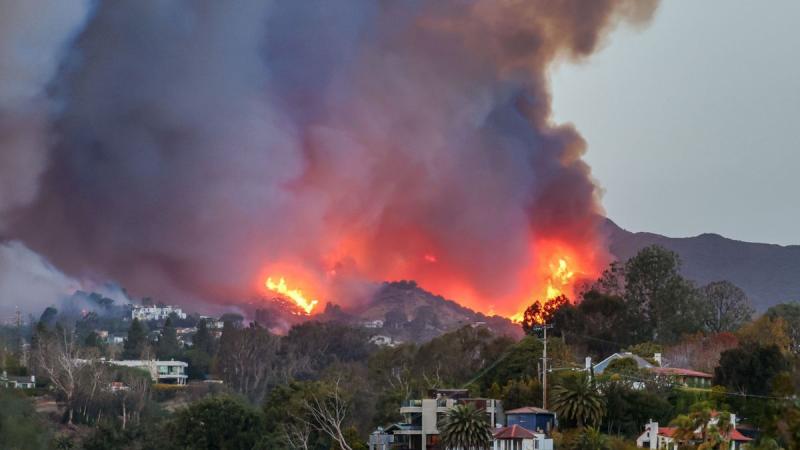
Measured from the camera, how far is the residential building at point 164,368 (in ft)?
402

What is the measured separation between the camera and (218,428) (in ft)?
263

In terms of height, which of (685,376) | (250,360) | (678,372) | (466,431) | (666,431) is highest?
(250,360)

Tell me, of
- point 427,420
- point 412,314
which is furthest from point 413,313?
point 427,420

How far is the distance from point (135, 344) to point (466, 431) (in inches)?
3211

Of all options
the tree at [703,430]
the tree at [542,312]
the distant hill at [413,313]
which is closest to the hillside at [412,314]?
the distant hill at [413,313]

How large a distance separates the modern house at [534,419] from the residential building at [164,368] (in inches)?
2289

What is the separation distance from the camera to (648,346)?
288 ft

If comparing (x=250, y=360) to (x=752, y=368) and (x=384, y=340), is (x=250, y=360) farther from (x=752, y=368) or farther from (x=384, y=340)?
(x=752, y=368)

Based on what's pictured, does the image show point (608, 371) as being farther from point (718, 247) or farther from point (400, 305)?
point (718, 247)

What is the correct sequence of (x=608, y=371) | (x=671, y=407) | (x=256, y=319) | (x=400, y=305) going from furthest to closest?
1. (x=400, y=305)
2. (x=256, y=319)
3. (x=608, y=371)
4. (x=671, y=407)

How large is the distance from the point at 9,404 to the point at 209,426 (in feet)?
41.0

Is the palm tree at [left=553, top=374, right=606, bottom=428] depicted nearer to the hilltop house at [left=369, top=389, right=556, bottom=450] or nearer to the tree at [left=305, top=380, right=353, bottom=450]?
the hilltop house at [left=369, top=389, right=556, bottom=450]

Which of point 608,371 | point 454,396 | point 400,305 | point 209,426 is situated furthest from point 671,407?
point 400,305

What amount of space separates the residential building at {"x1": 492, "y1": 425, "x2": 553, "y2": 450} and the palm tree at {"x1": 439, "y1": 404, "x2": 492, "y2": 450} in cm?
74
